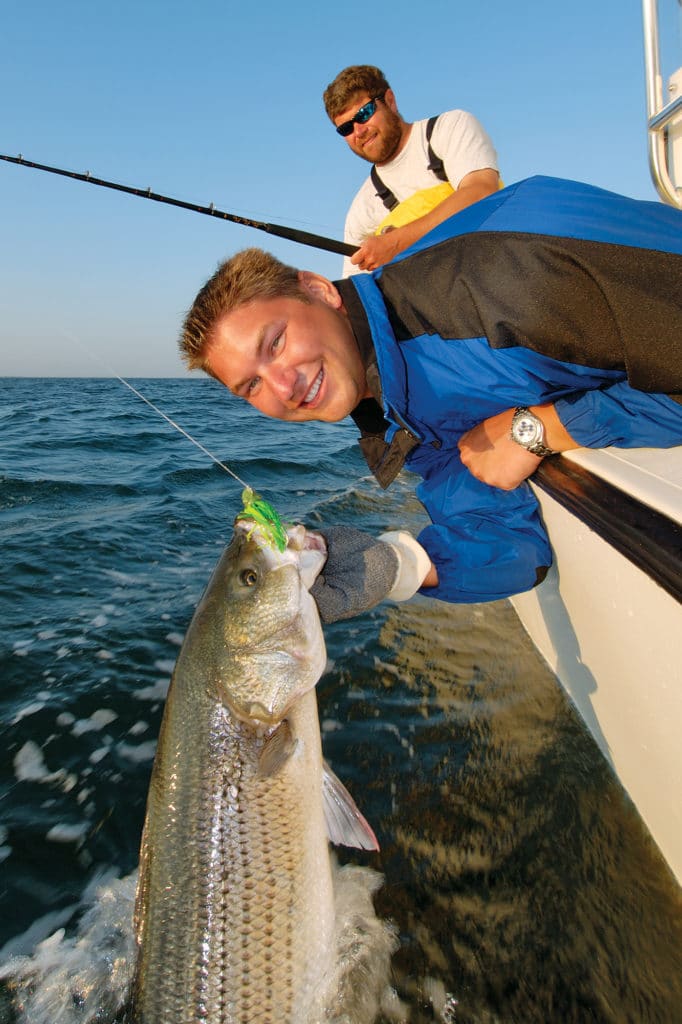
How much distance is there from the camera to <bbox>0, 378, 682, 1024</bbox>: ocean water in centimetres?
230

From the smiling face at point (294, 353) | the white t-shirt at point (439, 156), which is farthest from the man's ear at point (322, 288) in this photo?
the white t-shirt at point (439, 156)

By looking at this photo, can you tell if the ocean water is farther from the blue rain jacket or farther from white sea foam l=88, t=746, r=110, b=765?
the blue rain jacket

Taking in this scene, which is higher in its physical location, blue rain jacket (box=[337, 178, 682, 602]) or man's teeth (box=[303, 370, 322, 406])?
blue rain jacket (box=[337, 178, 682, 602])

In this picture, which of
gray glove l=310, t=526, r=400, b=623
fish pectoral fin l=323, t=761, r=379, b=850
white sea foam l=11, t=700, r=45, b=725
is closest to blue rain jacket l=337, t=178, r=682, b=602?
gray glove l=310, t=526, r=400, b=623

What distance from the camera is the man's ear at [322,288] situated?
117 inches

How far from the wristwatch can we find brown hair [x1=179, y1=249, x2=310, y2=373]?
1127 mm

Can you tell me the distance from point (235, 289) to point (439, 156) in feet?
7.68

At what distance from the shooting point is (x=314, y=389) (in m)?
2.87

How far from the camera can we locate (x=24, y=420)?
18.8 meters

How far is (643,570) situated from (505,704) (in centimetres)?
201

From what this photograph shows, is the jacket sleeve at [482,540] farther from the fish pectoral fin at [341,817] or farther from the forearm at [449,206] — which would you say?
the forearm at [449,206]

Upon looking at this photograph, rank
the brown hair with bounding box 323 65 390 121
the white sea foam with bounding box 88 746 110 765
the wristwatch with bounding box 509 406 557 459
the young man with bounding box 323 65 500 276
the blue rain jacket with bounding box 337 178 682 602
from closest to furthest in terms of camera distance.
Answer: the blue rain jacket with bounding box 337 178 682 602, the wristwatch with bounding box 509 406 557 459, the white sea foam with bounding box 88 746 110 765, the young man with bounding box 323 65 500 276, the brown hair with bounding box 323 65 390 121

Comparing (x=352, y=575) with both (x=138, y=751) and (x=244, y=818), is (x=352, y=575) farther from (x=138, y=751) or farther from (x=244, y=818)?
(x=138, y=751)

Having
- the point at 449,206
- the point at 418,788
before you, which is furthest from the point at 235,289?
the point at 418,788
